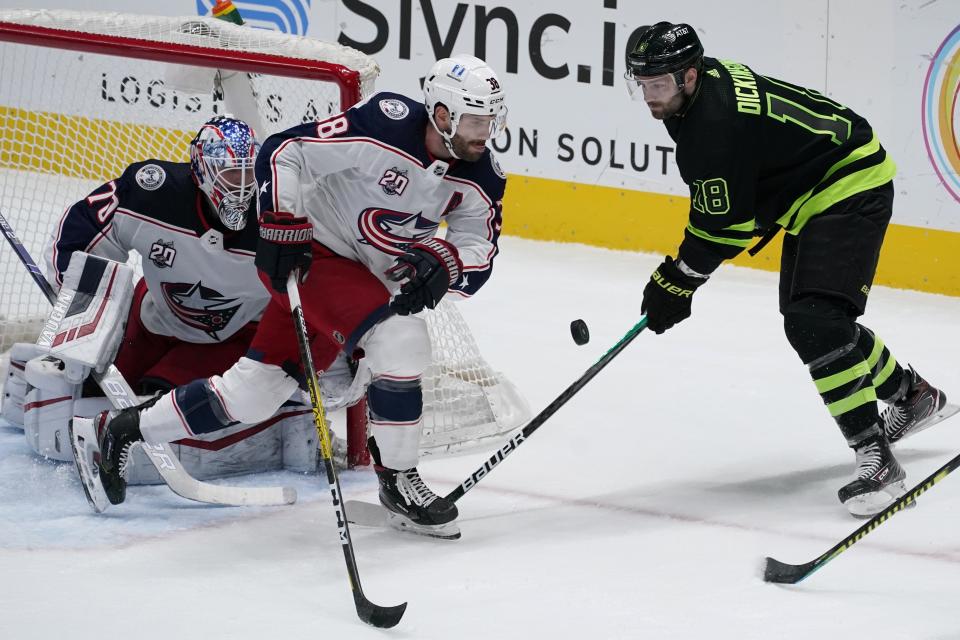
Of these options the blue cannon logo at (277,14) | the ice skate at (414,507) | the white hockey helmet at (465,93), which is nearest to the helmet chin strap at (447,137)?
the white hockey helmet at (465,93)

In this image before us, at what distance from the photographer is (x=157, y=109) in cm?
452

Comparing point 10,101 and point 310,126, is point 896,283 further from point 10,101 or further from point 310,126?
point 10,101

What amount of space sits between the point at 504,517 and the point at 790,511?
0.65 meters

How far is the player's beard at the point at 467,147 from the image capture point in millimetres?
2824

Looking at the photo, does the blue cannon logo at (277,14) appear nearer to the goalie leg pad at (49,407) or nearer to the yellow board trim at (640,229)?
the yellow board trim at (640,229)

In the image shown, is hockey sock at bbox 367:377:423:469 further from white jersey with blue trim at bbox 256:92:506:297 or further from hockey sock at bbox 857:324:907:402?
hockey sock at bbox 857:324:907:402

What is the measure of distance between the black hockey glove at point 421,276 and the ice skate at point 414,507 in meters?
0.37

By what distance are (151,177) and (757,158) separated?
1.41 metres

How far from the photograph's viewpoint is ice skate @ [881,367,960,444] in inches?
134

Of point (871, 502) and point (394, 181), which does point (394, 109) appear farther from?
point (871, 502)

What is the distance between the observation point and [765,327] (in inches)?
187

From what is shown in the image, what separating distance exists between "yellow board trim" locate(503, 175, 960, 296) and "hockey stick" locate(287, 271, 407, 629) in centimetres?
281

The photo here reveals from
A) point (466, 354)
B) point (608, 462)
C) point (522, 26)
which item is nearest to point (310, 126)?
point (466, 354)

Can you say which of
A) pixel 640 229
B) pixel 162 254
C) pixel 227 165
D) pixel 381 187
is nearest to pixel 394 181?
pixel 381 187
